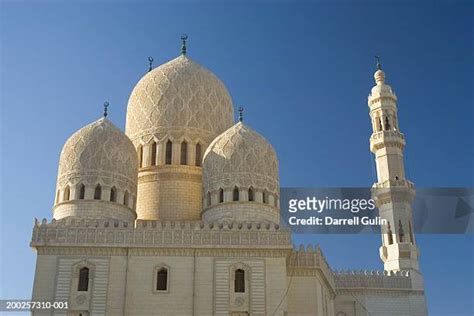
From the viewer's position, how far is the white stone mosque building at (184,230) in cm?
2012

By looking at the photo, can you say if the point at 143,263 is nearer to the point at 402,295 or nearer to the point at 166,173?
the point at 166,173

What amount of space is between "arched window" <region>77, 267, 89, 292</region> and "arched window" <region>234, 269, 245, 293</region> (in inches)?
192

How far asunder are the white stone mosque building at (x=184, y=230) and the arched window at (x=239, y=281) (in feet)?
0.11

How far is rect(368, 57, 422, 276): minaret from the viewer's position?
29.8 m

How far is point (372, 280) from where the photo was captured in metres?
28.8

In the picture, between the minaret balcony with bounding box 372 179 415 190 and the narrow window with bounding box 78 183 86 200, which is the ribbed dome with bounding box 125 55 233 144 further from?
the minaret balcony with bounding box 372 179 415 190

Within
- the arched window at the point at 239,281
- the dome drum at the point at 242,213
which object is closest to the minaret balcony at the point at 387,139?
the dome drum at the point at 242,213

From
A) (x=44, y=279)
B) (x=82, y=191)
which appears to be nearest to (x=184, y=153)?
(x=82, y=191)

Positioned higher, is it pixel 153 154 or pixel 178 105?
pixel 178 105

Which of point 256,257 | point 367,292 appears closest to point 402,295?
point 367,292

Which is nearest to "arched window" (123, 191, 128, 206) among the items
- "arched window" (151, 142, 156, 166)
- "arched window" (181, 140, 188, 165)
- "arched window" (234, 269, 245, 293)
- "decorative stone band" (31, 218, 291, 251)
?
"decorative stone band" (31, 218, 291, 251)

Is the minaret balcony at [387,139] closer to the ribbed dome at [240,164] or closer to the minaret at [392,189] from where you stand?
the minaret at [392,189]

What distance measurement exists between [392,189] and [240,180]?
1061 centimetres

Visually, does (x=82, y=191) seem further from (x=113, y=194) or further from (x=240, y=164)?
(x=240, y=164)
